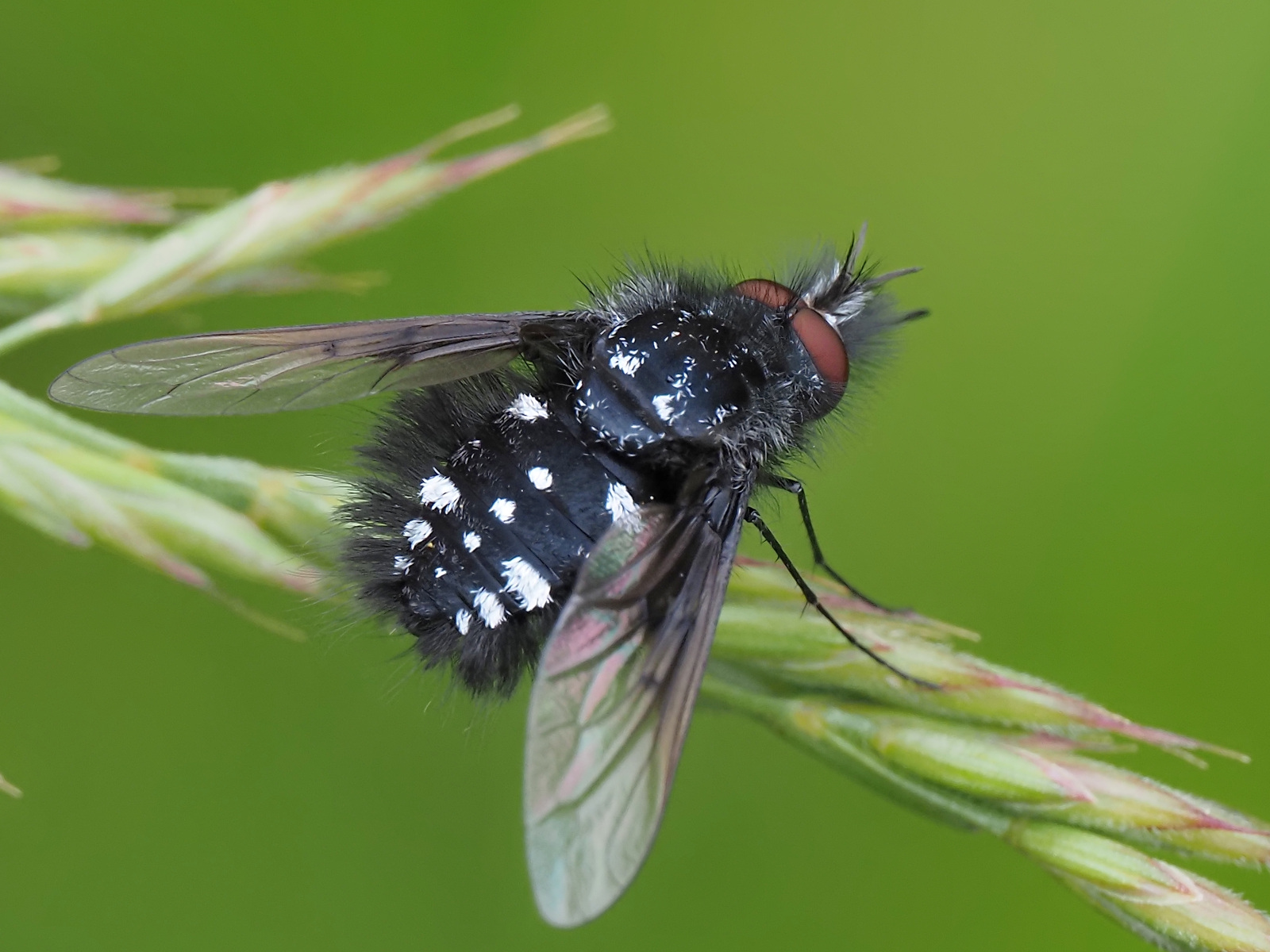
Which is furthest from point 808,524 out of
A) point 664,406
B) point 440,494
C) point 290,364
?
point 290,364

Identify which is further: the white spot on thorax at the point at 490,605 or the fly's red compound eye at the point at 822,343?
the fly's red compound eye at the point at 822,343

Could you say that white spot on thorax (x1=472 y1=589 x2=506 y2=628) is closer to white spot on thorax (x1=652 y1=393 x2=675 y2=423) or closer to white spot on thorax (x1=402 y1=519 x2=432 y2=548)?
white spot on thorax (x1=402 y1=519 x2=432 y2=548)

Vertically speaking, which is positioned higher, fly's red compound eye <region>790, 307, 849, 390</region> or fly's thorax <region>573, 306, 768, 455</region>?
fly's thorax <region>573, 306, 768, 455</region>

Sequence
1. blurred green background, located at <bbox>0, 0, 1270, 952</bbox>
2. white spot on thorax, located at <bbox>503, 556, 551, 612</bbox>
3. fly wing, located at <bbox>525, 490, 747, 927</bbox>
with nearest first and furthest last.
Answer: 1. fly wing, located at <bbox>525, 490, 747, 927</bbox>
2. white spot on thorax, located at <bbox>503, 556, 551, 612</bbox>
3. blurred green background, located at <bbox>0, 0, 1270, 952</bbox>

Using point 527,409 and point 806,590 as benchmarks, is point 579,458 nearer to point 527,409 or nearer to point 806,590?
point 527,409

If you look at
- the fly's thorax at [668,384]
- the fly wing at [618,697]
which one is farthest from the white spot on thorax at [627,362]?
the fly wing at [618,697]

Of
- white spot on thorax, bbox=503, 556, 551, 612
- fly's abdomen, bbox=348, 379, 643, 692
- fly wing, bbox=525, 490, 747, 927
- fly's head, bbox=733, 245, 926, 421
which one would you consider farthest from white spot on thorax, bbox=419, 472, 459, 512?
fly's head, bbox=733, 245, 926, 421

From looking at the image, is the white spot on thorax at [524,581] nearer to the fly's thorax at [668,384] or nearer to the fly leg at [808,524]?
the fly's thorax at [668,384]

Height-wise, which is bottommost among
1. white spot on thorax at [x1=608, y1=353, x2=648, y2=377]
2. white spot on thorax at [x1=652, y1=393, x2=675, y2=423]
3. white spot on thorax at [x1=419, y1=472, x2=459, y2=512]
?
white spot on thorax at [x1=652, y1=393, x2=675, y2=423]
